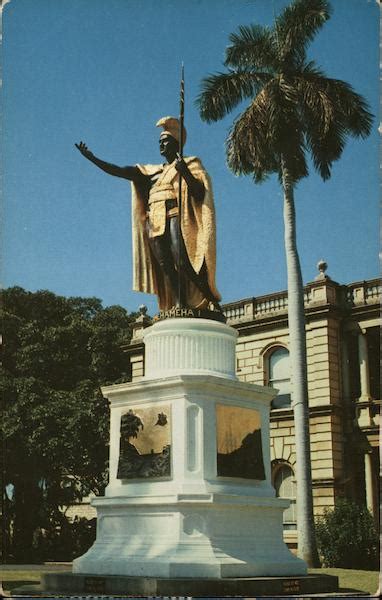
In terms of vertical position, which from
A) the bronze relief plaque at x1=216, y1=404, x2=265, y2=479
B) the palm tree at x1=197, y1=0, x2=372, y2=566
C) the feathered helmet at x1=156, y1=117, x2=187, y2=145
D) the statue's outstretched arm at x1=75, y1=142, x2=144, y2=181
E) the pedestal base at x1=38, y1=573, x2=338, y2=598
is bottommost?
the pedestal base at x1=38, y1=573, x2=338, y2=598

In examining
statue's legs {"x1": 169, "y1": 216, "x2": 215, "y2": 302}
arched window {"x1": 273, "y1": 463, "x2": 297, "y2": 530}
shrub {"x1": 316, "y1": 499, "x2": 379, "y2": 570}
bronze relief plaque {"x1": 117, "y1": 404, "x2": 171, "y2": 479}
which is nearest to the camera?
bronze relief plaque {"x1": 117, "y1": 404, "x2": 171, "y2": 479}

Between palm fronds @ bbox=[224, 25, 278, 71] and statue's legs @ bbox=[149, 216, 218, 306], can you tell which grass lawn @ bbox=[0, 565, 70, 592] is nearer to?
statue's legs @ bbox=[149, 216, 218, 306]

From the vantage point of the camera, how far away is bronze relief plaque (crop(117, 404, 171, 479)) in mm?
11594

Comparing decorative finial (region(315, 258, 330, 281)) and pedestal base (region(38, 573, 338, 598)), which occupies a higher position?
decorative finial (region(315, 258, 330, 281))

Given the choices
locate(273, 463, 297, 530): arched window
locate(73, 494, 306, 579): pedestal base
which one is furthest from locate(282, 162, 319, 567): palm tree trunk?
locate(273, 463, 297, 530): arched window

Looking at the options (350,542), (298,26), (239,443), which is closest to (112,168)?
(239,443)

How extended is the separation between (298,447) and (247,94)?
1021cm

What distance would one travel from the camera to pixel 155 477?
11.6 m

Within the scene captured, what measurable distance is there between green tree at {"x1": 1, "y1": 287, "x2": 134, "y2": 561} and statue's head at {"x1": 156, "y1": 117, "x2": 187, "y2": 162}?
1583cm

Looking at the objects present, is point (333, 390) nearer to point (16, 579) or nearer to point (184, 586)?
point (16, 579)

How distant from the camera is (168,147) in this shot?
44.9ft

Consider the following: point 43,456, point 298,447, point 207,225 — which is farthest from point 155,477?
Result: point 43,456

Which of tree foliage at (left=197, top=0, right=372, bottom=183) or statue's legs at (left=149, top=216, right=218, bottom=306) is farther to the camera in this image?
tree foliage at (left=197, top=0, right=372, bottom=183)

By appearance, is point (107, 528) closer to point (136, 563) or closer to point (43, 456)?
point (136, 563)
